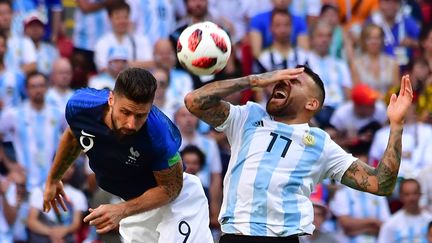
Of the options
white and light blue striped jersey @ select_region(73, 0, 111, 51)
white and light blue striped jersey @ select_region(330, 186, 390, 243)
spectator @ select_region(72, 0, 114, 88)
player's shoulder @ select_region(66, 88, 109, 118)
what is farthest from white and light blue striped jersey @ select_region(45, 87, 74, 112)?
player's shoulder @ select_region(66, 88, 109, 118)

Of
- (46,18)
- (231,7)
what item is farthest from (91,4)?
(231,7)

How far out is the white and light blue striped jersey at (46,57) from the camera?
14031 mm

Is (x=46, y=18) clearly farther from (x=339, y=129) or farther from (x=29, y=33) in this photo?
(x=339, y=129)

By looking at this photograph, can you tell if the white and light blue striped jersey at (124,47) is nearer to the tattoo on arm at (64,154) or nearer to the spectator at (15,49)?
the spectator at (15,49)

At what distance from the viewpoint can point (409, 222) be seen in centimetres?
1251

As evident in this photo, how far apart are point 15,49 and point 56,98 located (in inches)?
31.6

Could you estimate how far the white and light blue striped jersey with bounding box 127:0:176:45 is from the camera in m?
14.7

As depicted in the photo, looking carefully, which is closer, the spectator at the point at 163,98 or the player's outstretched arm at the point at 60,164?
the player's outstretched arm at the point at 60,164

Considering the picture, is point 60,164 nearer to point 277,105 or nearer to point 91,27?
point 277,105

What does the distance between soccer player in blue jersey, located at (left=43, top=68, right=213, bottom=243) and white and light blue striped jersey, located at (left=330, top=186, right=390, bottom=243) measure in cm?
379

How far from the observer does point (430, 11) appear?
1612 centimetres

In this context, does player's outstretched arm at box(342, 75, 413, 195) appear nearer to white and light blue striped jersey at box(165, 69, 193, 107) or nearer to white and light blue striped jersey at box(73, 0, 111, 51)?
white and light blue striped jersey at box(165, 69, 193, 107)

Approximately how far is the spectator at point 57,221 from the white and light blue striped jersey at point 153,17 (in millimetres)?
2758

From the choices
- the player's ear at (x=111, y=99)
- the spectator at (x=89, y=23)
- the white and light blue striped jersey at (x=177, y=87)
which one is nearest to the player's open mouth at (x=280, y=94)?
the player's ear at (x=111, y=99)
